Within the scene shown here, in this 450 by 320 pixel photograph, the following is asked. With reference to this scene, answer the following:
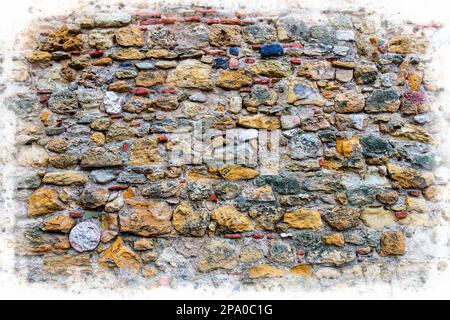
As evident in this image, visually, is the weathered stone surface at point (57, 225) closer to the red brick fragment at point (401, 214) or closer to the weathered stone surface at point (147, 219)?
the weathered stone surface at point (147, 219)

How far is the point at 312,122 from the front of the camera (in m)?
3.41

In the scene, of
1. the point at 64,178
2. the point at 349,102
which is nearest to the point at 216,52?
the point at 349,102

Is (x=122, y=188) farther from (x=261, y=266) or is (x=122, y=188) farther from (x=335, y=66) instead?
(x=335, y=66)

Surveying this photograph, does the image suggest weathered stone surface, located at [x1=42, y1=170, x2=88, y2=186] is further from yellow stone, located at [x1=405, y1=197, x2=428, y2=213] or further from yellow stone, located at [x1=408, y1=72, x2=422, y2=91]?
yellow stone, located at [x1=408, y1=72, x2=422, y2=91]

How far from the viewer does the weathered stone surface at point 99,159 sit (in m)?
3.32

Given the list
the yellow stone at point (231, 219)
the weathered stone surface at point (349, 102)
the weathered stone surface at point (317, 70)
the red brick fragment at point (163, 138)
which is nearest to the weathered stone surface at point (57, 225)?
the red brick fragment at point (163, 138)

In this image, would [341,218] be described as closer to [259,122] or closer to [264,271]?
[264,271]

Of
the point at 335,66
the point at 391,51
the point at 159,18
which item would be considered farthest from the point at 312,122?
the point at 159,18

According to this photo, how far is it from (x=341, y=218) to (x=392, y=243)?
1.32ft

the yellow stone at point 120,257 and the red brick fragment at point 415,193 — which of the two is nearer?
the yellow stone at point 120,257

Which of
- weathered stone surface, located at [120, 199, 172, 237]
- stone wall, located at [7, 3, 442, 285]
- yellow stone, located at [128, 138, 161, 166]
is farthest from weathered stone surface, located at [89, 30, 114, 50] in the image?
weathered stone surface, located at [120, 199, 172, 237]

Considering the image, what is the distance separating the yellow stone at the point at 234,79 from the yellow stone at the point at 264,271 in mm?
1255

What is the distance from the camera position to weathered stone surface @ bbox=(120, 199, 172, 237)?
130 inches

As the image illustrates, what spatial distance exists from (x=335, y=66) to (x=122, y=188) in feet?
5.65
